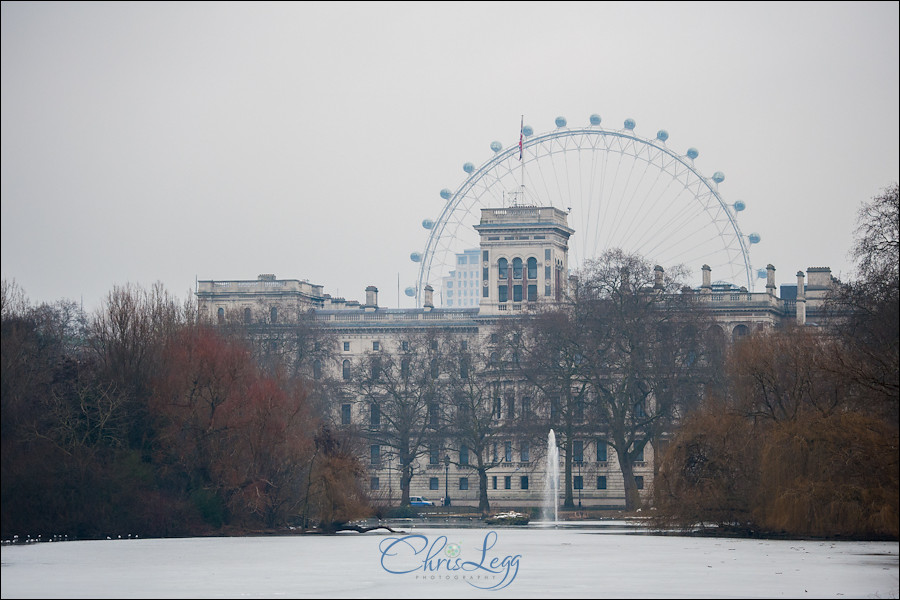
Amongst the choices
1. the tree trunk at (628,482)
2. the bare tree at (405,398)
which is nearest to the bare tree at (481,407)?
the bare tree at (405,398)

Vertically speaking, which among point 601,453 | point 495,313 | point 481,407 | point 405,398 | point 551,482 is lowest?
point 551,482

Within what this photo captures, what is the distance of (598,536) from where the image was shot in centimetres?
6944

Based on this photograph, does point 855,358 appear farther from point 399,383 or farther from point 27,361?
point 399,383

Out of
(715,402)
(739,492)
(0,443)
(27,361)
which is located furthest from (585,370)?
(0,443)

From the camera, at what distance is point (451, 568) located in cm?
4872

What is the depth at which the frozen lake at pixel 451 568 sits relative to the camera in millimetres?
40344

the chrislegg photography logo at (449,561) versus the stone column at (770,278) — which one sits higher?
the stone column at (770,278)

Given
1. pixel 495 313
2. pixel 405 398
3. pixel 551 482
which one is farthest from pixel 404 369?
pixel 495 313

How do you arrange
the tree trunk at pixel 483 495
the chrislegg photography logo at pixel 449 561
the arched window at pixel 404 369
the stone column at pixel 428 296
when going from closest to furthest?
the chrislegg photography logo at pixel 449 561 → the tree trunk at pixel 483 495 → the arched window at pixel 404 369 → the stone column at pixel 428 296

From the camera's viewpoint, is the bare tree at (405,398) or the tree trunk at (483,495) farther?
the bare tree at (405,398)

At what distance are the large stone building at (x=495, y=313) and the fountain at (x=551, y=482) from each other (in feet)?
24.3

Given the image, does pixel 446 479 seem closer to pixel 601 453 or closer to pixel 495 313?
pixel 601 453

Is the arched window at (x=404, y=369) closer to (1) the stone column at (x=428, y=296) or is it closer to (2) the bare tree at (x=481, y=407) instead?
(2) the bare tree at (x=481, y=407)

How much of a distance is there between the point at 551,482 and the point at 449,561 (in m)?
76.7
